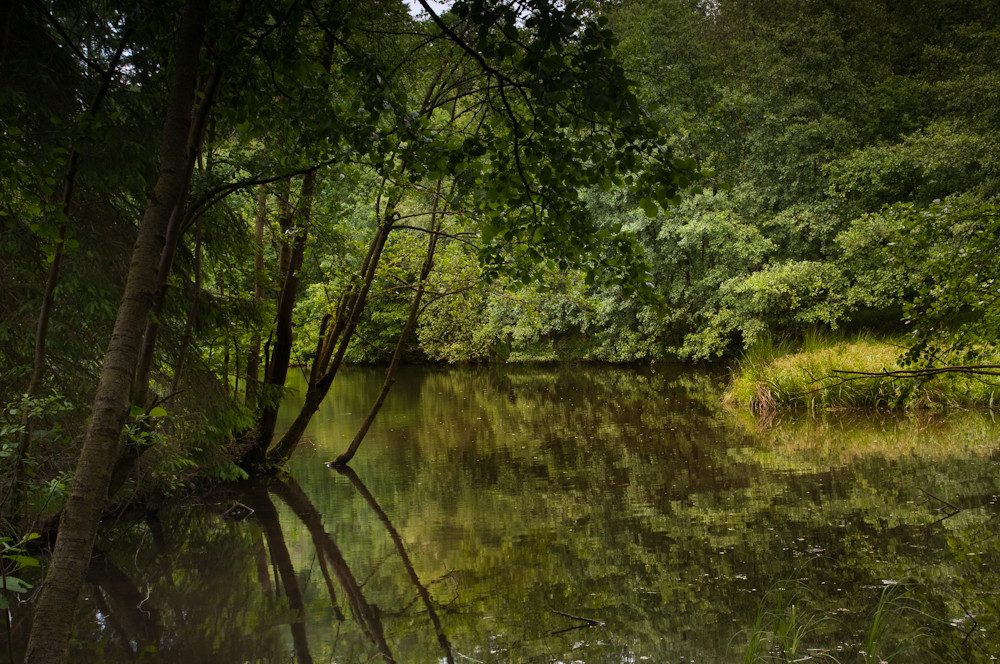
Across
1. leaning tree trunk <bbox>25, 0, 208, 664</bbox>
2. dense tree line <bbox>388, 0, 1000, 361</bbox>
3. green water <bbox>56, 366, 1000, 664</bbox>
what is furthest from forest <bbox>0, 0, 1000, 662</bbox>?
green water <bbox>56, 366, 1000, 664</bbox>

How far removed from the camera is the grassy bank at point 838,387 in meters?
10.9

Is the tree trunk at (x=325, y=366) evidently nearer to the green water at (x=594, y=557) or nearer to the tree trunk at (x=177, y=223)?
the green water at (x=594, y=557)

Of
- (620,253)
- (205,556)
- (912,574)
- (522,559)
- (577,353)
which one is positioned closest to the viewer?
(620,253)

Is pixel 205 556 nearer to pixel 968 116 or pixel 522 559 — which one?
pixel 522 559

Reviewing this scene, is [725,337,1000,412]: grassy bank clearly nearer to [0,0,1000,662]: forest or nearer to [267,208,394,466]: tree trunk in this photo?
[0,0,1000,662]: forest

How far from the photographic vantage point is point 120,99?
5129 mm

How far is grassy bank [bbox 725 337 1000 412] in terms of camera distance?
1092 centimetres

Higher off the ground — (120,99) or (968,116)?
(968,116)

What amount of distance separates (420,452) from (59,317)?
262 inches

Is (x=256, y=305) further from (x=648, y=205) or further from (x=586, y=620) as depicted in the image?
(x=648, y=205)

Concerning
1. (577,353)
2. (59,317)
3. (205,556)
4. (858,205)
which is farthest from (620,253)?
(577,353)

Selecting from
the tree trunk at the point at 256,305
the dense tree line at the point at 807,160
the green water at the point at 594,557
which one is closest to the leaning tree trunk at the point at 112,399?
the green water at the point at 594,557

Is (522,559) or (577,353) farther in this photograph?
(577,353)

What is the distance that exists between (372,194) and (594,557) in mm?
4648
